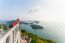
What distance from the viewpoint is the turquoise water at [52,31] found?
61.9 inches

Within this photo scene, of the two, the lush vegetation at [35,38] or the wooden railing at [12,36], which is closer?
the wooden railing at [12,36]

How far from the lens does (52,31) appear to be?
1.58 metres

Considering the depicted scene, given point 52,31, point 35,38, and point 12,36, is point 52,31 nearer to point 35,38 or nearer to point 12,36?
point 35,38

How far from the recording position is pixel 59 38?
1.58 meters

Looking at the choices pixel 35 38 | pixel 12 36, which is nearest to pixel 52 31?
pixel 35 38

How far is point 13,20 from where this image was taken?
62.3 inches

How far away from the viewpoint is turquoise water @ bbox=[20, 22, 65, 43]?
5.16 ft

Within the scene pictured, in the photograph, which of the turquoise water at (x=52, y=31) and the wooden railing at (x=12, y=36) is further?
the turquoise water at (x=52, y=31)

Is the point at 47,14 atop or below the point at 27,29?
atop

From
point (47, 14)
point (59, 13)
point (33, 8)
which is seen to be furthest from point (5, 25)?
point (59, 13)

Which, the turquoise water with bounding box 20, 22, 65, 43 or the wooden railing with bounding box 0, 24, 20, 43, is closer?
the wooden railing with bounding box 0, 24, 20, 43

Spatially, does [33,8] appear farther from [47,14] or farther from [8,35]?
[8,35]

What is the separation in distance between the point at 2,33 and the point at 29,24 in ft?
0.90

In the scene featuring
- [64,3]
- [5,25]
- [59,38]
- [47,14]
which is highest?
[64,3]
